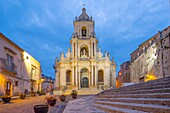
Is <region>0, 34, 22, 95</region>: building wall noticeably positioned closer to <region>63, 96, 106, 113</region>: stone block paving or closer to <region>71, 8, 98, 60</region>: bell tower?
<region>71, 8, 98, 60</region>: bell tower

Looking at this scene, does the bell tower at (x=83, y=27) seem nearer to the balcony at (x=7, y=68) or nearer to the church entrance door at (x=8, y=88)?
the balcony at (x=7, y=68)

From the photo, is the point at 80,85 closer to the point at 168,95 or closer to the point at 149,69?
the point at 149,69

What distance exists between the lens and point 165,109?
5215 mm

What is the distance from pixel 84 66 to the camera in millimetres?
37688

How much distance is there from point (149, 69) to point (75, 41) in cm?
1732

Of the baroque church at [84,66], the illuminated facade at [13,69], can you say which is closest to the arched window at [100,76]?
the baroque church at [84,66]

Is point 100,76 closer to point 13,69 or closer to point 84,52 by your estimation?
point 84,52

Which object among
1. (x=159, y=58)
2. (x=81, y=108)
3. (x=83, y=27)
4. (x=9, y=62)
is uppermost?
(x=83, y=27)

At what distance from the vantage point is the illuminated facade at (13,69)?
73.7 feet

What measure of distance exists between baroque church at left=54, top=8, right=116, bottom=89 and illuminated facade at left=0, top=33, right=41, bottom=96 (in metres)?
7.16

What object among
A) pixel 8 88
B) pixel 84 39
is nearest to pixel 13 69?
pixel 8 88

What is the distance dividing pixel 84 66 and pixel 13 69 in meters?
15.5

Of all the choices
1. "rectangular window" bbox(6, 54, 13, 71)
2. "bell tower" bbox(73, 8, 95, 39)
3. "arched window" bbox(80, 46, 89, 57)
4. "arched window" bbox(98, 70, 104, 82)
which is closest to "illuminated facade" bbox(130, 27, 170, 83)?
"arched window" bbox(98, 70, 104, 82)

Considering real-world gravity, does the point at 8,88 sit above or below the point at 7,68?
below
